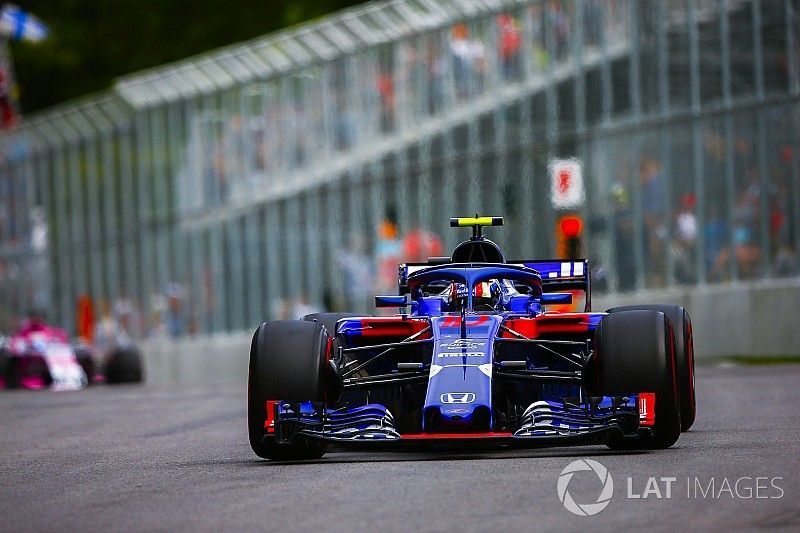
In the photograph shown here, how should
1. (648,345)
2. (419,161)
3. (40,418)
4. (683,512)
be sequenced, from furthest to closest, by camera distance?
(419,161), (40,418), (648,345), (683,512)

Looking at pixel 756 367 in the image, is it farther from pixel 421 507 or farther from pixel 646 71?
pixel 421 507

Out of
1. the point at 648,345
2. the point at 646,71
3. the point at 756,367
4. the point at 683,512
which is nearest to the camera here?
the point at 683,512

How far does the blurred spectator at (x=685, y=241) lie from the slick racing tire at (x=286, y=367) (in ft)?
53.1

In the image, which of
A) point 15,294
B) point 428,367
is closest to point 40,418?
point 428,367

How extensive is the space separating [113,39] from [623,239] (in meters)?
37.9

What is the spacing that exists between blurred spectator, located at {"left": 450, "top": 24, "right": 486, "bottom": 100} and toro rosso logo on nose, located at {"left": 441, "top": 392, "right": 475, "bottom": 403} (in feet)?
69.7

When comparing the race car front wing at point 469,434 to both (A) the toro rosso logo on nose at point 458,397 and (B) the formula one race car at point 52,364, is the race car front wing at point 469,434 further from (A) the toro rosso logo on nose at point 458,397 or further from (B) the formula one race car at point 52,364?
(B) the formula one race car at point 52,364

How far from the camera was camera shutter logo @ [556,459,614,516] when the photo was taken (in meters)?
8.74

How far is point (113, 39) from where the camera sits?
212 feet

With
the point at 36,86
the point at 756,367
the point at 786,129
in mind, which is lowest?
the point at 756,367

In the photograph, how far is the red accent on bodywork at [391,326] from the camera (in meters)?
12.7

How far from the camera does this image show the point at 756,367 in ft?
77.3

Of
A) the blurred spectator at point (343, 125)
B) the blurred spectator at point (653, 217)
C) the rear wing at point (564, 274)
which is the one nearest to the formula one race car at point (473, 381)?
the rear wing at point (564, 274)

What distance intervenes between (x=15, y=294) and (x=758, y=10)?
27613mm
